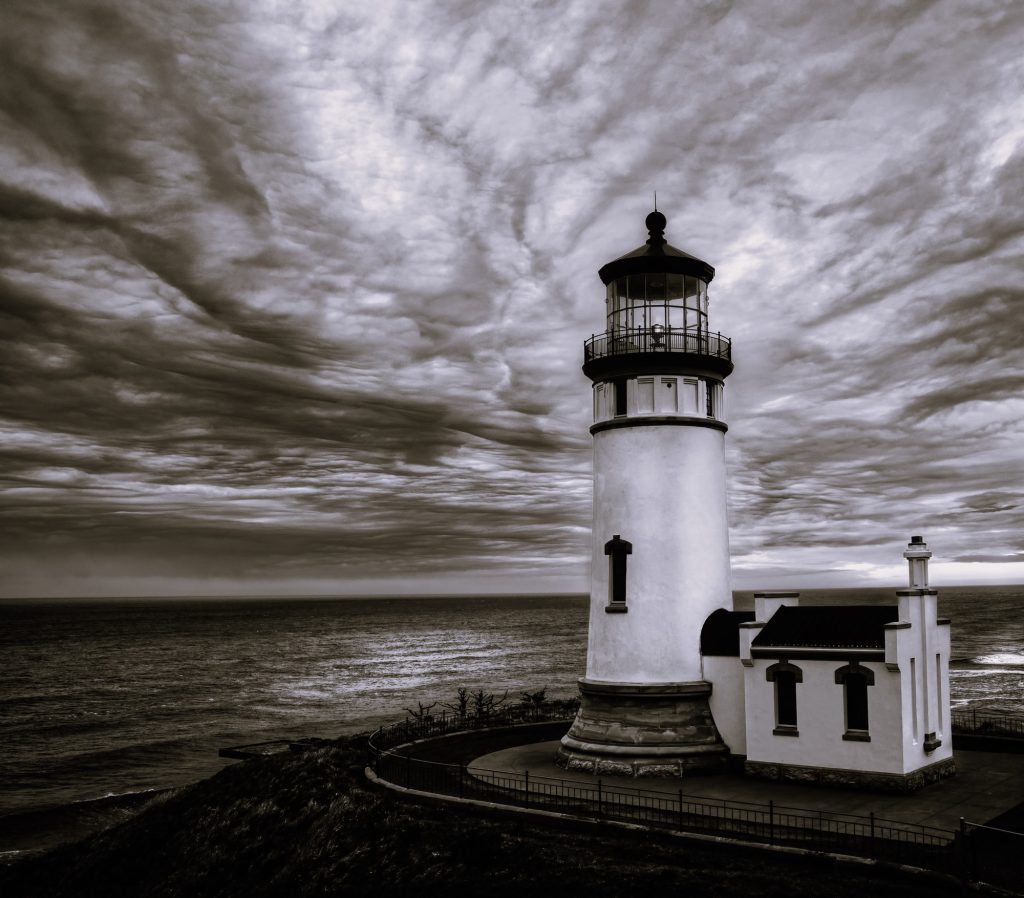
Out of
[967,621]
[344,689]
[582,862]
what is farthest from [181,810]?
[967,621]

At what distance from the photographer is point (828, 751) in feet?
71.9

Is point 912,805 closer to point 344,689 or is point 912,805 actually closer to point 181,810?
point 181,810

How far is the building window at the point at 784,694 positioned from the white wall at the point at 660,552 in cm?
225

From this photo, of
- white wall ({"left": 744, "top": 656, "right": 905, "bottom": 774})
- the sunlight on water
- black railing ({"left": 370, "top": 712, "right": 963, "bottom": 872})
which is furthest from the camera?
the sunlight on water

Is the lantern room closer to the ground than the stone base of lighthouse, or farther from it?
farther from it

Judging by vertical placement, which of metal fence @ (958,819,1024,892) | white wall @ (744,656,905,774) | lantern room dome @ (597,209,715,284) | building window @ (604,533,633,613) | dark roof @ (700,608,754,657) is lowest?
metal fence @ (958,819,1024,892)

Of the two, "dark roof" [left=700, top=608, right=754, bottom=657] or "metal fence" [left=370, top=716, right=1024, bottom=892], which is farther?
Answer: "dark roof" [left=700, top=608, right=754, bottom=657]

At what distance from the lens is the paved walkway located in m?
19.2

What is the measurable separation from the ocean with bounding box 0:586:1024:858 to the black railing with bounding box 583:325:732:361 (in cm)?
2517

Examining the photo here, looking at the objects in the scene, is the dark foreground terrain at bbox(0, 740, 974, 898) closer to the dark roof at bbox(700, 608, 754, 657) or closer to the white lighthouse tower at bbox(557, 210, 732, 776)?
the white lighthouse tower at bbox(557, 210, 732, 776)

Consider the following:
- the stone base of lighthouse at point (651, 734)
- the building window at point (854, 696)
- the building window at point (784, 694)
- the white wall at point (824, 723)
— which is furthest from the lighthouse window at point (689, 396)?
the building window at point (854, 696)

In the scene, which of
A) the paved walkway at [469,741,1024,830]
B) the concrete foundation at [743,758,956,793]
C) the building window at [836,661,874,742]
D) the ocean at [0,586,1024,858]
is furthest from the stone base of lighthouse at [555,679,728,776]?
the ocean at [0,586,1024,858]

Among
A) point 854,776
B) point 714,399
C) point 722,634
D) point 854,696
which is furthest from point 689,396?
point 854,776

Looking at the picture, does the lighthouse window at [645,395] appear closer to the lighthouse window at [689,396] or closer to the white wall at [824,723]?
the lighthouse window at [689,396]
